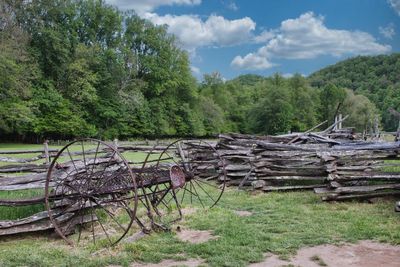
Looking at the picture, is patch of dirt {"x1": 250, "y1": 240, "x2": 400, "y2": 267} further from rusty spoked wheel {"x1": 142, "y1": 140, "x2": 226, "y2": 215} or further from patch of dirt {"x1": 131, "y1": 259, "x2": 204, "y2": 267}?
rusty spoked wheel {"x1": 142, "y1": 140, "x2": 226, "y2": 215}

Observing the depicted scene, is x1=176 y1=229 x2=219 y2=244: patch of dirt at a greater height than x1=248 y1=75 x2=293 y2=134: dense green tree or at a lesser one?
lesser

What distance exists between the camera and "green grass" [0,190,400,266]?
5.55 metres

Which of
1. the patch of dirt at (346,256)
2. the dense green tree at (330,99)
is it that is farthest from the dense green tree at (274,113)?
the patch of dirt at (346,256)

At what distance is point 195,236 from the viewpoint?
668 centimetres

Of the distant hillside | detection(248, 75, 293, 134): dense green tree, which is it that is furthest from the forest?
the distant hillside

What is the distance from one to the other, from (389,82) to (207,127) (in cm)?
3240

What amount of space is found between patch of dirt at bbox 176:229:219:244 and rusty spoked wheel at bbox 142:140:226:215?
0.59 meters

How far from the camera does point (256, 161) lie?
11.6 meters

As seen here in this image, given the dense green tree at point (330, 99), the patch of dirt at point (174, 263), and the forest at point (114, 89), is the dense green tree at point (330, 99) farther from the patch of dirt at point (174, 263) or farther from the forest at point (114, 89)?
the patch of dirt at point (174, 263)

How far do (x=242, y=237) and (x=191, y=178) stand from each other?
59.3 inches

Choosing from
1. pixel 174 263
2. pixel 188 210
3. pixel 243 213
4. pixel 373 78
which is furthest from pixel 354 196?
pixel 373 78

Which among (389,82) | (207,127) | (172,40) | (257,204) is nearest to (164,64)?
(172,40)

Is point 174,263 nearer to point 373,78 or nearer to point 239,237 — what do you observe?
point 239,237

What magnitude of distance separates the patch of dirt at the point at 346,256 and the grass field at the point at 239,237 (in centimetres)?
17
